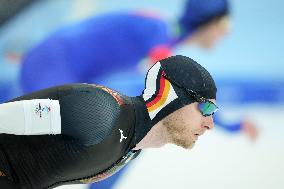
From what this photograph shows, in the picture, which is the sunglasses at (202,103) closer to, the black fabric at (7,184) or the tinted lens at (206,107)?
the tinted lens at (206,107)

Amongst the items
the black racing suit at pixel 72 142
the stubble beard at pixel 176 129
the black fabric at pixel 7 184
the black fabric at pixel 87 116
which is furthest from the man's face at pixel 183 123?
the black fabric at pixel 7 184

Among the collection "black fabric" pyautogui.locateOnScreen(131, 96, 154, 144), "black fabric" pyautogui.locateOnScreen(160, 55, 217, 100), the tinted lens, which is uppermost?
"black fabric" pyautogui.locateOnScreen(160, 55, 217, 100)

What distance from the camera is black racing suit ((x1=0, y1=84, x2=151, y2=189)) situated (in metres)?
1.09

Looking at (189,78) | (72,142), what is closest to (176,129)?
(189,78)

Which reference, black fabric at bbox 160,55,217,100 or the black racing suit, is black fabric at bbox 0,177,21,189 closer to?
the black racing suit

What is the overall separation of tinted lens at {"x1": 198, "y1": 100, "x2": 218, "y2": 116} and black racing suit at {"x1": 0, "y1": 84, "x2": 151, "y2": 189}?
0.62 feet

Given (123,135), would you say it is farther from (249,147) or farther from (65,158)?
(249,147)

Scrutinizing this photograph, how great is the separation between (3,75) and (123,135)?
49.4 inches

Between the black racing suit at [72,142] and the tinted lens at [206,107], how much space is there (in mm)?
189

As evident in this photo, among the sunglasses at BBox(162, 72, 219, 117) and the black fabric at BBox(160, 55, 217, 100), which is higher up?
the black fabric at BBox(160, 55, 217, 100)

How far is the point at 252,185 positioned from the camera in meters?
2.05

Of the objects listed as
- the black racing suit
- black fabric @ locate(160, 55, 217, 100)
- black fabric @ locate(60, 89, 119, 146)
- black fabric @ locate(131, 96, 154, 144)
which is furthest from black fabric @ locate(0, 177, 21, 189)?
black fabric @ locate(160, 55, 217, 100)

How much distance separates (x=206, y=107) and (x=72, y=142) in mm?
381

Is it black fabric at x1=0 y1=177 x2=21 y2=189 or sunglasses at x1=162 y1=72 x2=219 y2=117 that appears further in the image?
sunglasses at x1=162 y1=72 x2=219 y2=117
